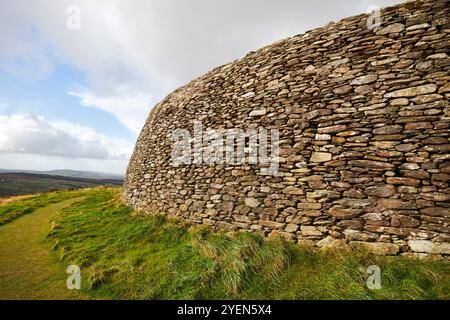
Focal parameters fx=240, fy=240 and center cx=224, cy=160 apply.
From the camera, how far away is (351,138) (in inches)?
224

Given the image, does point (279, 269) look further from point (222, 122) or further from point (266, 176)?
point (222, 122)

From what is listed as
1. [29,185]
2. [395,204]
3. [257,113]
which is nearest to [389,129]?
[395,204]

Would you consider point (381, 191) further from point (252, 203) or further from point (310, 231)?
point (252, 203)

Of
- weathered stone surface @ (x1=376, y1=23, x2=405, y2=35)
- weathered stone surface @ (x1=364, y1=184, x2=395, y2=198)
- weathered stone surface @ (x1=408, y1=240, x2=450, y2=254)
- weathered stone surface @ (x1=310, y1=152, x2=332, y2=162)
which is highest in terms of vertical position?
weathered stone surface @ (x1=376, y1=23, x2=405, y2=35)

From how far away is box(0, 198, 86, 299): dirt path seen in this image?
5246 mm

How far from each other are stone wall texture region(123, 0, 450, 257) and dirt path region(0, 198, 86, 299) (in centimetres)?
389

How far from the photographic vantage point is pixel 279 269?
4918 millimetres

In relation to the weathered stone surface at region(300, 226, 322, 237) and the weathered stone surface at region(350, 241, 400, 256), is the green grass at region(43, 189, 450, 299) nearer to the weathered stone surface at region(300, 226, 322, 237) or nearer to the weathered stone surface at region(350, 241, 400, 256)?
the weathered stone surface at region(350, 241, 400, 256)

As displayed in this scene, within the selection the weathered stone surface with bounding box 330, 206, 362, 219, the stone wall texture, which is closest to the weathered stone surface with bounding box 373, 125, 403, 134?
the stone wall texture

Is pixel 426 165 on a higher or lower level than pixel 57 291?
higher

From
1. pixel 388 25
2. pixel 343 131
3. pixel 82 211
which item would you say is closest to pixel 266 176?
pixel 343 131

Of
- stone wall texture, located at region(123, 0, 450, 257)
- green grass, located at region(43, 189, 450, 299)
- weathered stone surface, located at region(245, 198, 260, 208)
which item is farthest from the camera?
weathered stone surface, located at region(245, 198, 260, 208)

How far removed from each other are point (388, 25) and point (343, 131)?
2756 mm
